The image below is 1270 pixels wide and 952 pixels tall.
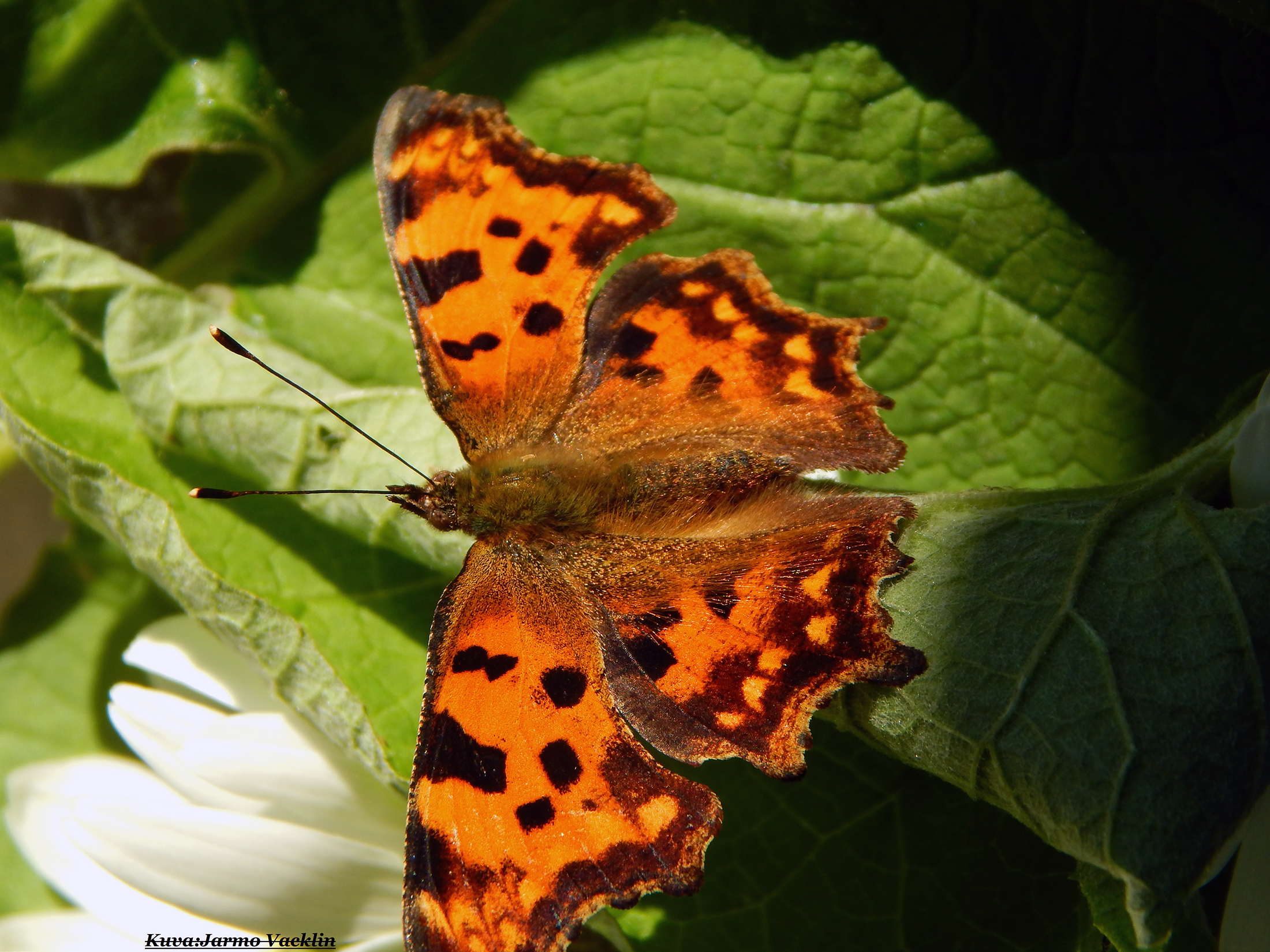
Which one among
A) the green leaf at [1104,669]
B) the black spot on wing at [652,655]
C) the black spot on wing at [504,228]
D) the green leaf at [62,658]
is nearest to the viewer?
the green leaf at [1104,669]

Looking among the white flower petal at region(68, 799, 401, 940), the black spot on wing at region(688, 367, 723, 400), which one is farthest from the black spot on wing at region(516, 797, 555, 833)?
the black spot on wing at region(688, 367, 723, 400)

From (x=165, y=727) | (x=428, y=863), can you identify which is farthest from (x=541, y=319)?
(x=165, y=727)

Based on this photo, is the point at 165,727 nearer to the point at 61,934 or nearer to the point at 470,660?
the point at 61,934

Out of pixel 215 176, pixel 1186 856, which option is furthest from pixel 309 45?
pixel 1186 856

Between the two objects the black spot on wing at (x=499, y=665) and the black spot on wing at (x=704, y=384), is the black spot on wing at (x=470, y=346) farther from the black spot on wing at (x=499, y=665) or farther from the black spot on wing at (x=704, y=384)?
the black spot on wing at (x=499, y=665)

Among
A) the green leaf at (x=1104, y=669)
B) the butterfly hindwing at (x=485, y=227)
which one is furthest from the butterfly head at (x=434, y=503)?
the green leaf at (x=1104, y=669)

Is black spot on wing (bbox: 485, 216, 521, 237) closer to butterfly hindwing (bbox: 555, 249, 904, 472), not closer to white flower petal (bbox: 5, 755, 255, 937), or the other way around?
butterfly hindwing (bbox: 555, 249, 904, 472)

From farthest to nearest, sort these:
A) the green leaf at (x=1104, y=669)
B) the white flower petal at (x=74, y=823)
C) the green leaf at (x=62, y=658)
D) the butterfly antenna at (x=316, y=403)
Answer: the green leaf at (x=62, y=658), the white flower petal at (x=74, y=823), the butterfly antenna at (x=316, y=403), the green leaf at (x=1104, y=669)
